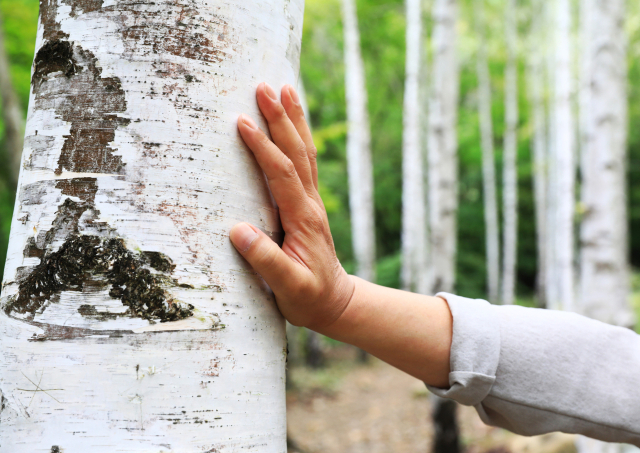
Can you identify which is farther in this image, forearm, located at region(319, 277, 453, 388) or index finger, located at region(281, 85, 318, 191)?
forearm, located at region(319, 277, 453, 388)

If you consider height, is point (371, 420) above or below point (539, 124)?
below

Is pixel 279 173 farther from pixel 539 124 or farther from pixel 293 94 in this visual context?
pixel 539 124

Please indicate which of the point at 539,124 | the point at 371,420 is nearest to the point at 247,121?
the point at 371,420

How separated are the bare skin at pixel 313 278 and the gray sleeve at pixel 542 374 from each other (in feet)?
0.17

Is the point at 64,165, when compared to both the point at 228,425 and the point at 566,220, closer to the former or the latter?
the point at 228,425

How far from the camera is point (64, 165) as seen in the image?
62 centimetres

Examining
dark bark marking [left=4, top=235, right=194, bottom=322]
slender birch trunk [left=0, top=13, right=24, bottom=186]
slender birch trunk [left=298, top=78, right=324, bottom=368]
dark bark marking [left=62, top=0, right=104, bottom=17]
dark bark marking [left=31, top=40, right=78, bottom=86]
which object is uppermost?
slender birch trunk [left=0, top=13, right=24, bottom=186]

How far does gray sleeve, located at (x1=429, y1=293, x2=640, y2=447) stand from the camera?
92 cm

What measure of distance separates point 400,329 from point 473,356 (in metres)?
0.16

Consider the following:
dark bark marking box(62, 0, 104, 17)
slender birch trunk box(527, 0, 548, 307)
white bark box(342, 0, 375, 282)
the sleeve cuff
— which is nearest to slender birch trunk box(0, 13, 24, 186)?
dark bark marking box(62, 0, 104, 17)

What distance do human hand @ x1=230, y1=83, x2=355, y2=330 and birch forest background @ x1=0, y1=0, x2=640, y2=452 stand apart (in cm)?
281

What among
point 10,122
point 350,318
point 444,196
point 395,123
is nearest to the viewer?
point 350,318

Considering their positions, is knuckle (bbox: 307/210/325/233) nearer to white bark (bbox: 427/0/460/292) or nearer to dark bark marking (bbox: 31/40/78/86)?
dark bark marking (bbox: 31/40/78/86)

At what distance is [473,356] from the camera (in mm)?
908
